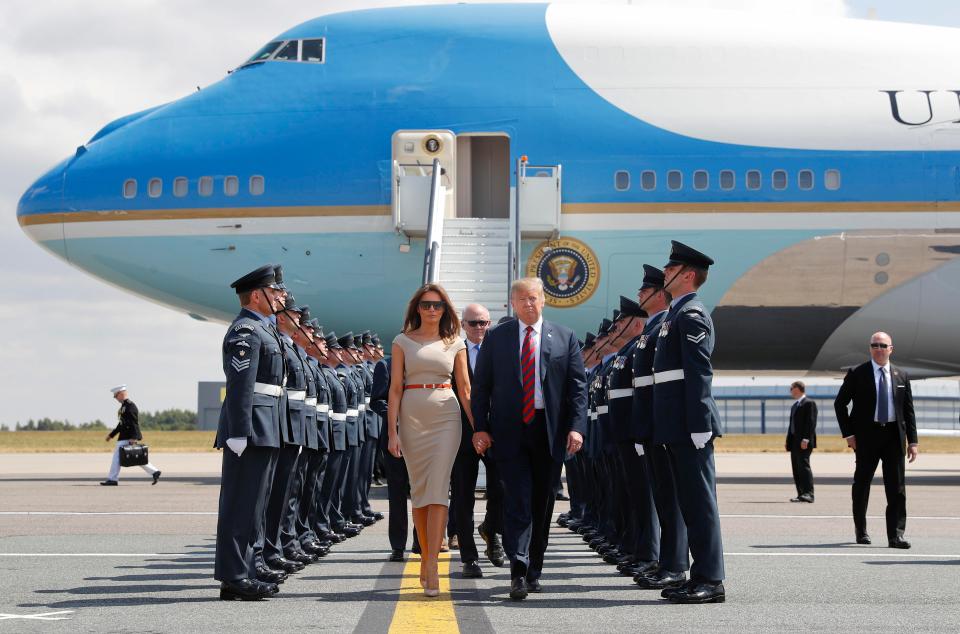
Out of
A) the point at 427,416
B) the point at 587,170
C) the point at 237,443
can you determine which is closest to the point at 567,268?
the point at 587,170

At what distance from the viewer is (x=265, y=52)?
2056 cm

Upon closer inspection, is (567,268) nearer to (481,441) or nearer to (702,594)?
(481,441)

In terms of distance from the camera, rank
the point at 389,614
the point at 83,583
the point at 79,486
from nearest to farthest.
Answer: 1. the point at 389,614
2. the point at 83,583
3. the point at 79,486

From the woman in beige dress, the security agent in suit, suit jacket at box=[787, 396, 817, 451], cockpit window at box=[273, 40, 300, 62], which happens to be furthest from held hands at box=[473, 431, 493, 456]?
cockpit window at box=[273, 40, 300, 62]

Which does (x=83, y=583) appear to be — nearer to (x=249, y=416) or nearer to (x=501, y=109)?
(x=249, y=416)

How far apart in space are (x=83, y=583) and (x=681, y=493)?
11.8 feet

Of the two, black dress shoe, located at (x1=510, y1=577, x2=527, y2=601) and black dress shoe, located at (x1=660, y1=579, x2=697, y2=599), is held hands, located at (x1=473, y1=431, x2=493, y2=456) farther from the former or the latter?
black dress shoe, located at (x1=660, y1=579, x2=697, y2=599)

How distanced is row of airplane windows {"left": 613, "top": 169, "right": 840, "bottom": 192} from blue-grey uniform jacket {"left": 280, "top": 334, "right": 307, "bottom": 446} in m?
10.6

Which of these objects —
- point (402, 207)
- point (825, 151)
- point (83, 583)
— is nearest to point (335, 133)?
point (402, 207)

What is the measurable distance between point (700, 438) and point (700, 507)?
1.30 ft

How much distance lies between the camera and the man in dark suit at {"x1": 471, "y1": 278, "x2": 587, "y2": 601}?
8.30m

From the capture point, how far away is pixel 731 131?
63.5 ft

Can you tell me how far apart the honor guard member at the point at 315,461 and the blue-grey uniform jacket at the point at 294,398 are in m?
0.81

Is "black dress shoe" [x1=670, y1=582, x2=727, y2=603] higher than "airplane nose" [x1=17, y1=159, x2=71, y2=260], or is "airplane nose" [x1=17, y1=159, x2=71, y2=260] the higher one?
"airplane nose" [x1=17, y1=159, x2=71, y2=260]
